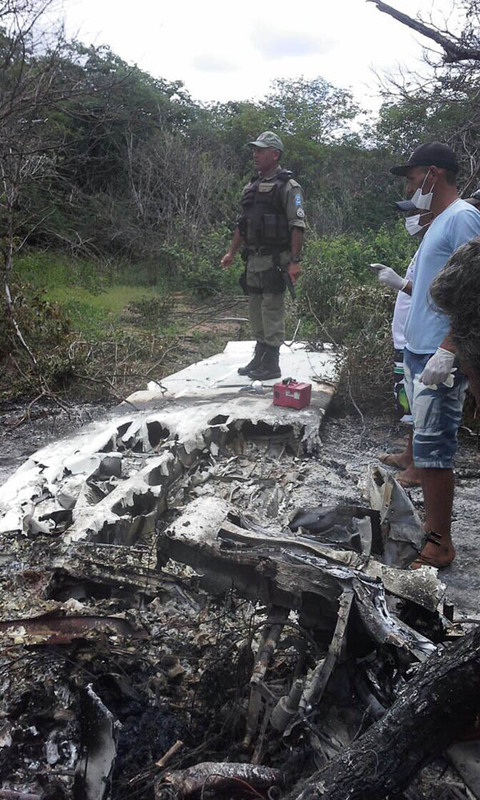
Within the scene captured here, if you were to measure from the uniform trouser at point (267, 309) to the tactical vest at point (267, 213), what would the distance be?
32 cm

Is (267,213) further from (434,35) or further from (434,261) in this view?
(434,261)

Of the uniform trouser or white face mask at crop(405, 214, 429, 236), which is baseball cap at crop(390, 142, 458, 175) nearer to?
white face mask at crop(405, 214, 429, 236)

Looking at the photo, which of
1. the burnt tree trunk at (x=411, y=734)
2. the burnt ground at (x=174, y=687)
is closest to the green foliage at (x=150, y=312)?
the burnt ground at (x=174, y=687)

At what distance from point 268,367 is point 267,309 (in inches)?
22.3

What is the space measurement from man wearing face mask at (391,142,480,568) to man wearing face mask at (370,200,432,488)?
11.0 inches

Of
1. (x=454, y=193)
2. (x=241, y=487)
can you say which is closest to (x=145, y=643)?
(x=241, y=487)

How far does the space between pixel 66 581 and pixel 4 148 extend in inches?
248

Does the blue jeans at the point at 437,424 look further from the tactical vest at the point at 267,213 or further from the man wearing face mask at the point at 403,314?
the tactical vest at the point at 267,213

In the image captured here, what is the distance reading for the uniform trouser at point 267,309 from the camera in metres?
5.61

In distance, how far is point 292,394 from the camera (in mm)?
4902

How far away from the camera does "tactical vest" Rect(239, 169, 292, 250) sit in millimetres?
5387

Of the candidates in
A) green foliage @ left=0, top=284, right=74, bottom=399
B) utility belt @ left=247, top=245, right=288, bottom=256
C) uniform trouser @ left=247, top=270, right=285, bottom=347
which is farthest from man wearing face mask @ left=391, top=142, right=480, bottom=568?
green foliage @ left=0, top=284, right=74, bottom=399

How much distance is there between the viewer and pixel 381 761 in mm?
1384

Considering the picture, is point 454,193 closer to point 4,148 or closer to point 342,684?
point 342,684
